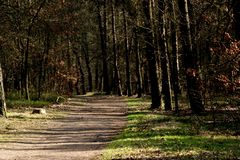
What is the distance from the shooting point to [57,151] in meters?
17.4

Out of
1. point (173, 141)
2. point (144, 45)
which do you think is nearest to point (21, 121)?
point (173, 141)

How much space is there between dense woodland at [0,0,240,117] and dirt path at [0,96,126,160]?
4.26 m

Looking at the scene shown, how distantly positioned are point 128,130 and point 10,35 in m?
20.5

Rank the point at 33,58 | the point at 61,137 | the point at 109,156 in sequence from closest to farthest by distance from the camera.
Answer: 1. the point at 109,156
2. the point at 61,137
3. the point at 33,58

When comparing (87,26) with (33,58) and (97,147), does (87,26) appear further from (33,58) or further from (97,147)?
(97,147)

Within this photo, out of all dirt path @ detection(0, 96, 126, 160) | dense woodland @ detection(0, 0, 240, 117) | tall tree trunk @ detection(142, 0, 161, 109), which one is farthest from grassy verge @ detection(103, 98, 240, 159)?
tall tree trunk @ detection(142, 0, 161, 109)

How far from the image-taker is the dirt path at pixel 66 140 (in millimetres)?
16609

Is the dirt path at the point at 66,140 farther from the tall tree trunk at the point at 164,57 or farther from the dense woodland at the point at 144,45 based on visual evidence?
the dense woodland at the point at 144,45

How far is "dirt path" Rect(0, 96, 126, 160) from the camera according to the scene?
54.5ft

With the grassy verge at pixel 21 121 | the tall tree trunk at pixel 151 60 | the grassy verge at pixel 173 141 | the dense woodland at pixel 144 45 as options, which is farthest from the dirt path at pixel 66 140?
the tall tree trunk at pixel 151 60

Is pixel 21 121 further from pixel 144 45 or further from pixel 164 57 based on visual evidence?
pixel 144 45

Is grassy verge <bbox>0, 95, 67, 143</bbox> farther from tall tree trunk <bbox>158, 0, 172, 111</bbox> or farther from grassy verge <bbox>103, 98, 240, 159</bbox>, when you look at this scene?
tall tree trunk <bbox>158, 0, 172, 111</bbox>

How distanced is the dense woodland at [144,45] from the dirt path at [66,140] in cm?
426

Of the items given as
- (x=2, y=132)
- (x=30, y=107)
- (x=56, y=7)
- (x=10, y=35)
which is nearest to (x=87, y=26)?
(x=56, y=7)
